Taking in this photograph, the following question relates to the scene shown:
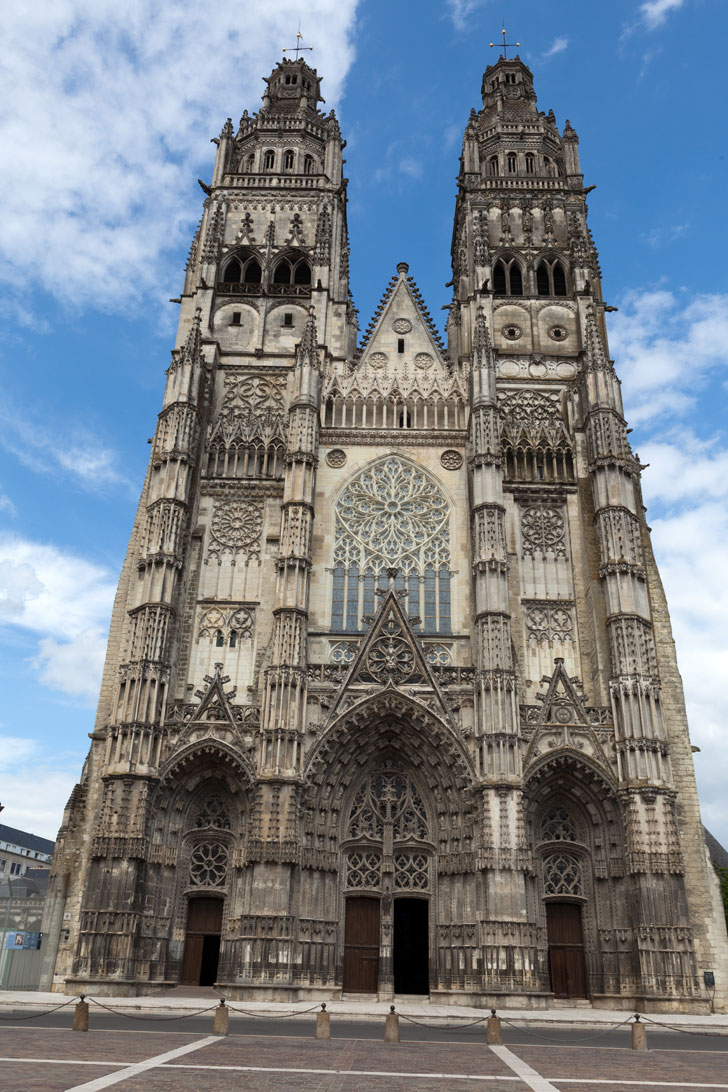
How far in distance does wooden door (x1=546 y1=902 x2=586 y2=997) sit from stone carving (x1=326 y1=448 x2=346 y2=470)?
52.1 ft

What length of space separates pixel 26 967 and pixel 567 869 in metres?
15.4

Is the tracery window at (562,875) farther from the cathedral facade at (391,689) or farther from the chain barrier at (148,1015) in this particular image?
the chain barrier at (148,1015)

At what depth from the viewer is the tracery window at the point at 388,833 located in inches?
957

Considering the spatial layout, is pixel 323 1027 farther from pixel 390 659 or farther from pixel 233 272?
pixel 233 272

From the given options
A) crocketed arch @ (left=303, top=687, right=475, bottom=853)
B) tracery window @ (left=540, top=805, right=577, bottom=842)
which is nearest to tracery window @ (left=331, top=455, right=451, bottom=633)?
crocketed arch @ (left=303, top=687, right=475, bottom=853)

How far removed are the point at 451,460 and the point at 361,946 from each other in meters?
16.1

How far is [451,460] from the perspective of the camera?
30641mm

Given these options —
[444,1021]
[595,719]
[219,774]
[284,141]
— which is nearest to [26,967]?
[219,774]

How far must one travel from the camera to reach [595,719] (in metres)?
25.2

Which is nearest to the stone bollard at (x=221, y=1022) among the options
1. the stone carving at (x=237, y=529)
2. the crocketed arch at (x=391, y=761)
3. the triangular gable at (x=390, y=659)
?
the crocketed arch at (x=391, y=761)

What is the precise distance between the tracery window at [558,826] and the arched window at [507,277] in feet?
67.5

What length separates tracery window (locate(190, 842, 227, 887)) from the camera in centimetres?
2408

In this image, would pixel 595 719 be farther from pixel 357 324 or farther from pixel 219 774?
pixel 357 324

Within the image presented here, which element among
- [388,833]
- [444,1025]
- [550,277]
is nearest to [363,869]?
[388,833]
